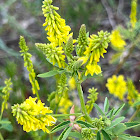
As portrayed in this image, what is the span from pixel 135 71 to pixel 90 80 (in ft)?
1.89

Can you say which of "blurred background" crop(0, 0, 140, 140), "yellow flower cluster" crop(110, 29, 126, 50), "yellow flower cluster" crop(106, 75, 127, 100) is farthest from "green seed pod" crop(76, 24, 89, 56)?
"yellow flower cluster" crop(110, 29, 126, 50)

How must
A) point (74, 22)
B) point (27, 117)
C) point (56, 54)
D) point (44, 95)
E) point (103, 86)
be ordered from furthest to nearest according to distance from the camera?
1. point (74, 22)
2. point (103, 86)
3. point (44, 95)
4. point (56, 54)
5. point (27, 117)

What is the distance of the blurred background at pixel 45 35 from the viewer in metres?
2.40

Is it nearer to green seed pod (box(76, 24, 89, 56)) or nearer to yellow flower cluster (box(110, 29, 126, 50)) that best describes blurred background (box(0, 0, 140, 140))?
yellow flower cluster (box(110, 29, 126, 50))

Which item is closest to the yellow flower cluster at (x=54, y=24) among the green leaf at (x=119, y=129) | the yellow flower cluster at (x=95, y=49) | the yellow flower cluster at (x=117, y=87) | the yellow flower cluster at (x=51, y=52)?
the yellow flower cluster at (x=51, y=52)

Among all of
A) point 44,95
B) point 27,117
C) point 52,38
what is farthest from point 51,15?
point 44,95

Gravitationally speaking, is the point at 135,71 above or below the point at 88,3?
below

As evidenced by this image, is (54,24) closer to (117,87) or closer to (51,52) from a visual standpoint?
(51,52)

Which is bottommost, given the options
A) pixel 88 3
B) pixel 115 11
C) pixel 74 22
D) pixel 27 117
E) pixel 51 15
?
pixel 27 117

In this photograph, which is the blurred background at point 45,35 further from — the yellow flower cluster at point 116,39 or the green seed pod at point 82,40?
the green seed pod at point 82,40

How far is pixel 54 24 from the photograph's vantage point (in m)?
0.91

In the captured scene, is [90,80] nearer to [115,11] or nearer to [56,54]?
[115,11]

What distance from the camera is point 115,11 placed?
3426 millimetres

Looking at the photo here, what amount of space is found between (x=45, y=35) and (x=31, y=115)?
6.02 feet
